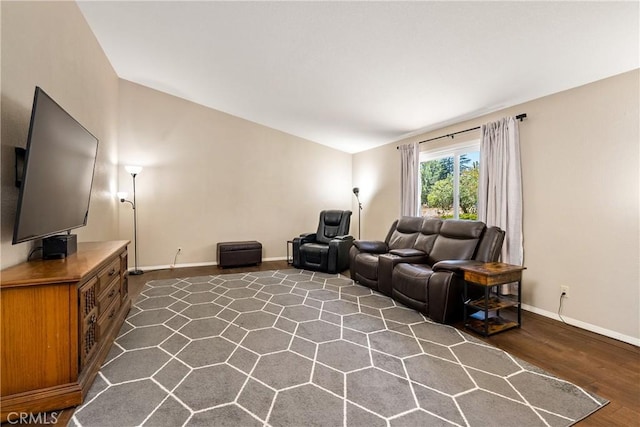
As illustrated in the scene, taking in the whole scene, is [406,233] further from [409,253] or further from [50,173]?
[50,173]

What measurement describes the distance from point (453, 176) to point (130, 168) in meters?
4.84

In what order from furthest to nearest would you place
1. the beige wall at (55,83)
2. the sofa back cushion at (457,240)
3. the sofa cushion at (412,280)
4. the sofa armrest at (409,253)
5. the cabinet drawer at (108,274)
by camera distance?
1. the sofa armrest at (409,253)
2. the sofa back cushion at (457,240)
3. the sofa cushion at (412,280)
4. the cabinet drawer at (108,274)
5. the beige wall at (55,83)

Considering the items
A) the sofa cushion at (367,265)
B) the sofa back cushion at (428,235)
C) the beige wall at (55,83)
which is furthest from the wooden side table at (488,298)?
the beige wall at (55,83)

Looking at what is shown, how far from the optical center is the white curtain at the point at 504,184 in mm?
3189

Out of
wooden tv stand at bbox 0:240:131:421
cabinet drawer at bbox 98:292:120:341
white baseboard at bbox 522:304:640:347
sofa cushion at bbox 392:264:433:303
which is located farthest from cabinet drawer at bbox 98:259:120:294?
white baseboard at bbox 522:304:640:347

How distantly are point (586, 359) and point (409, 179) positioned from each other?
3.11 metres

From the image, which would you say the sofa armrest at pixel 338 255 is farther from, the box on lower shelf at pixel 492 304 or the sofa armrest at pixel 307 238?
the box on lower shelf at pixel 492 304

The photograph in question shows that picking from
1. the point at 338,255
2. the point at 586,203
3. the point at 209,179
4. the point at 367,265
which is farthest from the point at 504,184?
the point at 209,179

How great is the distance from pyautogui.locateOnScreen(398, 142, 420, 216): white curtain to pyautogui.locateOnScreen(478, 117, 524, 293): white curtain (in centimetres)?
117

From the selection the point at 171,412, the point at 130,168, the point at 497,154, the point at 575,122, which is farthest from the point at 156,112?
the point at 575,122

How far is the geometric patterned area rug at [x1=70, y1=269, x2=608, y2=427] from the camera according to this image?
1.52 m

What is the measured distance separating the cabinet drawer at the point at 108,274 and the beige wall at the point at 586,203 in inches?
157

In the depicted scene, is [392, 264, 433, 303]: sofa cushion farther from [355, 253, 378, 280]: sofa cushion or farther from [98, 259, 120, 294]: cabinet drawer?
[98, 259, 120, 294]: cabinet drawer

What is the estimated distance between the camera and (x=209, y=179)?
522 centimetres
